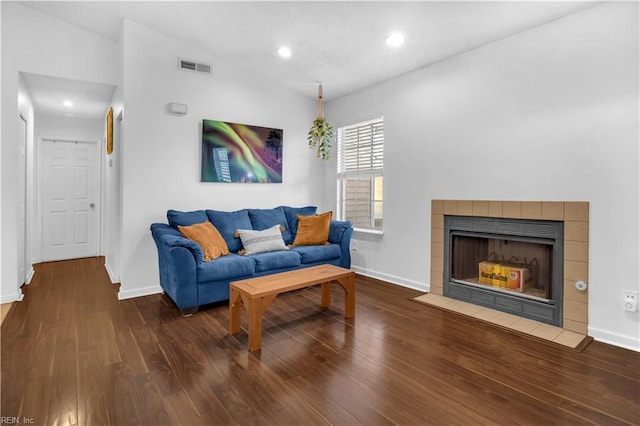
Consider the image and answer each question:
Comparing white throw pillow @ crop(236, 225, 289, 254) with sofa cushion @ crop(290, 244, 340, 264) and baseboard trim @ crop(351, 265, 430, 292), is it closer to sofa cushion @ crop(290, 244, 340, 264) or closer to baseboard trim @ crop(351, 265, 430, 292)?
sofa cushion @ crop(290, 244, 340, 264)

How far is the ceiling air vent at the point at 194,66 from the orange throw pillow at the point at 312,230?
2165mm

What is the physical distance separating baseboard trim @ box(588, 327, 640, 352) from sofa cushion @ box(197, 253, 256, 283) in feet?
9.87

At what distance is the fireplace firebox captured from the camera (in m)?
2.95

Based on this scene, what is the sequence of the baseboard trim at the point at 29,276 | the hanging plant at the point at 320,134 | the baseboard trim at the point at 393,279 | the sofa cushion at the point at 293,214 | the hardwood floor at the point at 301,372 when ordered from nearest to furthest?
the hardwood floor at the point at 301,372
the baseboard trim at the point at 393,279
the baseboard trim at the point at 29,276
the sofa cushion at the point at 293,214
the hanging plant at the point at 320,134

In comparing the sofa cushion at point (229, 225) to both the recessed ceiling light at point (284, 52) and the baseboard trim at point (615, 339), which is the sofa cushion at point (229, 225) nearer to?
the recessed ceiling light at point (284, 52)

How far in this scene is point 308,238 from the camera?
4.36 metres

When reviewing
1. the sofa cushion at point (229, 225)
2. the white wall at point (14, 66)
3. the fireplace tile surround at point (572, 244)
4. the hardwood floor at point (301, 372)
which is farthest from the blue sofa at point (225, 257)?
the fireplace tile surround at point (572, 244)

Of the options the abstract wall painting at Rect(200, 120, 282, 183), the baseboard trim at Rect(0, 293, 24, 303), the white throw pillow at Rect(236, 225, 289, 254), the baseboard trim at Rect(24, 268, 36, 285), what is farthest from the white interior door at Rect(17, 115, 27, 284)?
the white throw pillow at Rect(236, 225, 289, 254)

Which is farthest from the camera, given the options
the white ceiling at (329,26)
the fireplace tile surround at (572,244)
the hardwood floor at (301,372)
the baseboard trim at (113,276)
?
the baseboard trim at (113,276)

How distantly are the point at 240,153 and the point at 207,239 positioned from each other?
4.66ft

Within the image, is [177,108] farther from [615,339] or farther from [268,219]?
[615,339]

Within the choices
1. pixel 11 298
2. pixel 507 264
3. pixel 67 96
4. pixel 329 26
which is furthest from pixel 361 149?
pixel 11 298

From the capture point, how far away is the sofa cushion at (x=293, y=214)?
4.59 metres

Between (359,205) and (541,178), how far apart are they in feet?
7.89
